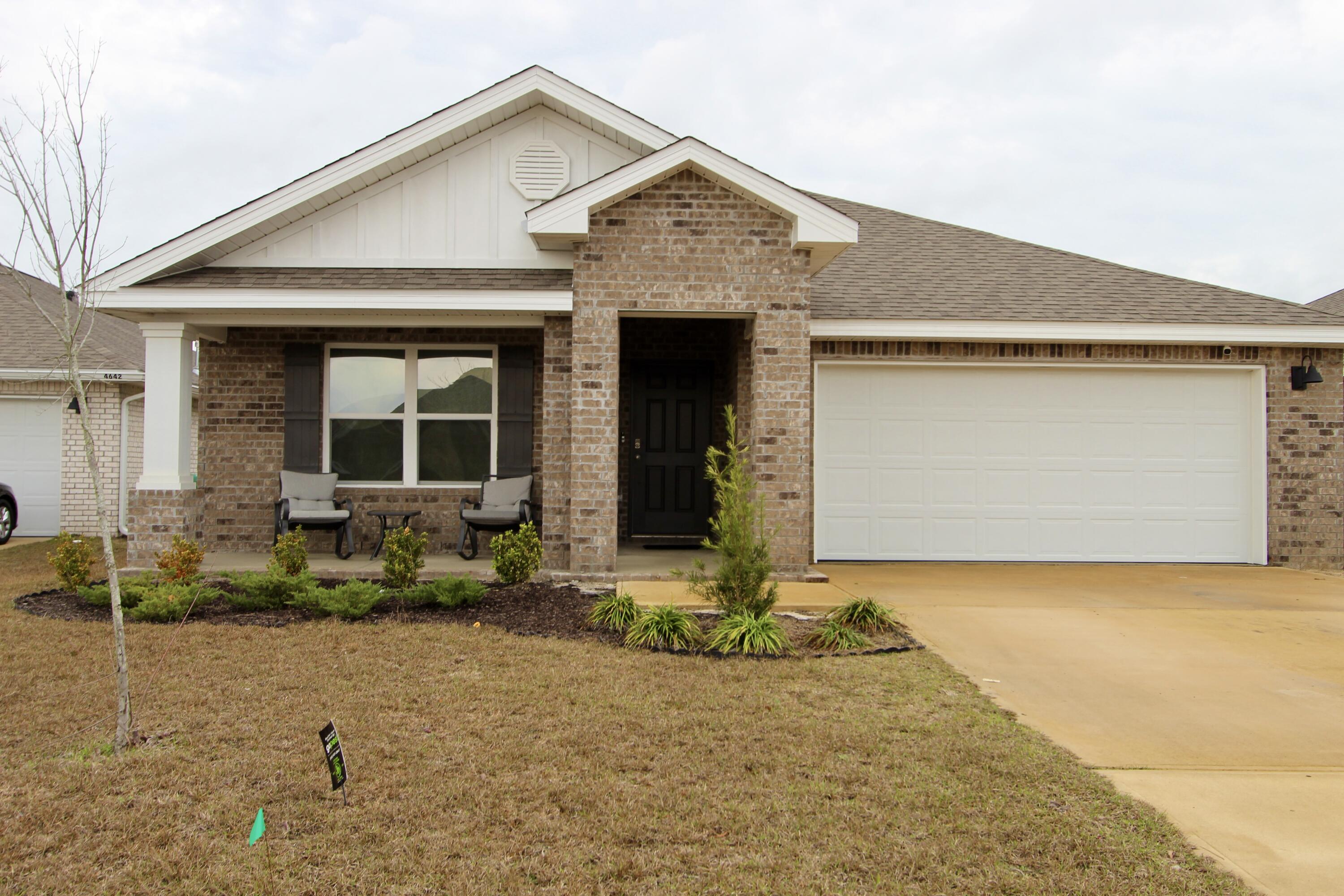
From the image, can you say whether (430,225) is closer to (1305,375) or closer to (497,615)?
(497,615)

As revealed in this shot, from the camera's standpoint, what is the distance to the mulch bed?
20.2 feet

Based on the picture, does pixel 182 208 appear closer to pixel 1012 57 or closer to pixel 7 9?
pixel 7 9

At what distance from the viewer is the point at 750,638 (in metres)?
5.66

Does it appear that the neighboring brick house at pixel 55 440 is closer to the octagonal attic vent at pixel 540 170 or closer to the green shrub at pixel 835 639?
the octagonal attic vent at pixel 540 170

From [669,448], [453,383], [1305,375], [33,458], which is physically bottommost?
[33,458]

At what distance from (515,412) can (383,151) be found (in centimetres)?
307

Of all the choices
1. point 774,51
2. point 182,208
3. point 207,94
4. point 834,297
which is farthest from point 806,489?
point 774,51

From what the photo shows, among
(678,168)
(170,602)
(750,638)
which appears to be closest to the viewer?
(750,638)

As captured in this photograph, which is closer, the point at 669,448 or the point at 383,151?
the point at 383,151

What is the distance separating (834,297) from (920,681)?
5.76m

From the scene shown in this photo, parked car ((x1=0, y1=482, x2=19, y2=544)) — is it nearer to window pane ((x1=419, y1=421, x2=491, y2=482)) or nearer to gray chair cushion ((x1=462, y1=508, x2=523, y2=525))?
window pane ((x1=419, y1=421, x2=491, y2=482))

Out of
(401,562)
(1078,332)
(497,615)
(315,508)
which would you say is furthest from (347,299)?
(1078,332)

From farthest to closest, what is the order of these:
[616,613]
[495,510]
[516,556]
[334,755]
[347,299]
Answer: [495,510] < [347,299] < [516,556] < [616,613] < [334,755]

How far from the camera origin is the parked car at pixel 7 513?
41.6ft
